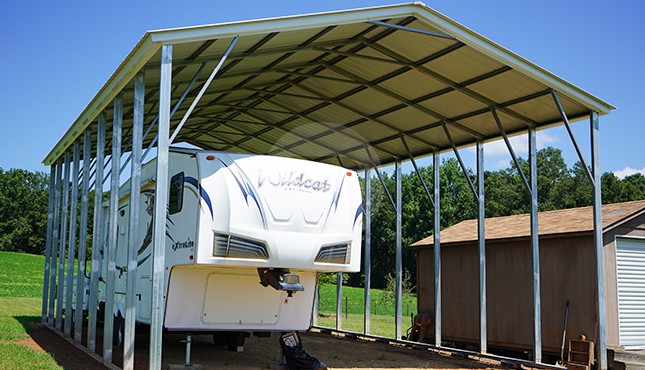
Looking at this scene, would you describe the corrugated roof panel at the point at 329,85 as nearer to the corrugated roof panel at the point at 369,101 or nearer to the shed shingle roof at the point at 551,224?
the corrugated roof panel at the point at 369,101

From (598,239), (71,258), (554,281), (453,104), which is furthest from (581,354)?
(71,258)

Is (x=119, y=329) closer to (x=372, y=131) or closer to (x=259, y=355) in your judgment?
(x=259, y=355)

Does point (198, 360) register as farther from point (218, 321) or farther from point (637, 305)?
point (637, 305)

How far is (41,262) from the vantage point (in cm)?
5759

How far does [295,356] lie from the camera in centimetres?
1131

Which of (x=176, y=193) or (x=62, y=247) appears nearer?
(x=176, y=193)

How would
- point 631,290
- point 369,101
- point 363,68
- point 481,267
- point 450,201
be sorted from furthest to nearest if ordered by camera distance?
point 450,201, point 369,101, point 631,290, point 481,267, point 363,68

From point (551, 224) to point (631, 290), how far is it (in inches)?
94.2

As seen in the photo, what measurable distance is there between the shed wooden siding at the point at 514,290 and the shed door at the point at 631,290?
3.19 feet

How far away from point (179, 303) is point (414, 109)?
7743 mm

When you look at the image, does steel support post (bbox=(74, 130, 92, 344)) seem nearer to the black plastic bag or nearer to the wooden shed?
the black plastic bag

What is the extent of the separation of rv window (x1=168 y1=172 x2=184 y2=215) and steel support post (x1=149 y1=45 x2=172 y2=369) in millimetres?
1139

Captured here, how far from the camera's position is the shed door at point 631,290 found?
1546 cm

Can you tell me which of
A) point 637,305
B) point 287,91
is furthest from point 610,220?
point 287,91
